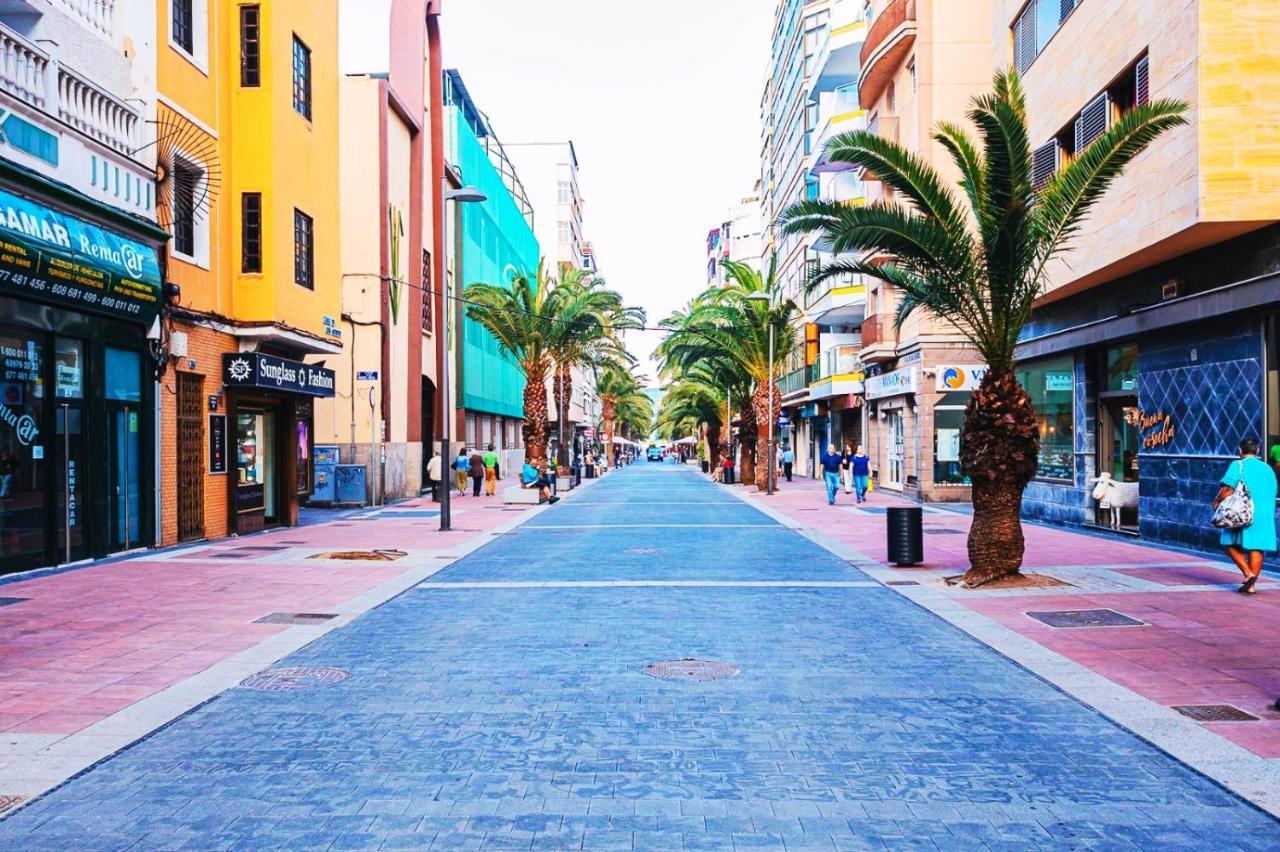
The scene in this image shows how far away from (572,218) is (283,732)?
9484cm

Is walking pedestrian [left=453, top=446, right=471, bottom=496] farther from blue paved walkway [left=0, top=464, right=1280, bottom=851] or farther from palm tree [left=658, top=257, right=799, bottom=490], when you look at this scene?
blue paved walkway [left=0, top=464, right=1280, bottom=851]

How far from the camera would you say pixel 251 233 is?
1988 centimetres

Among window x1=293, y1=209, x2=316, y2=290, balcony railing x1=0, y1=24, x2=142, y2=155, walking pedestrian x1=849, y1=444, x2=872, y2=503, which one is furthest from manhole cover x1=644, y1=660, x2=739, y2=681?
walking pedestrian x1=849, y1=444, x2=872, y2=503

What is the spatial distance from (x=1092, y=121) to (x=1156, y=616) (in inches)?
444

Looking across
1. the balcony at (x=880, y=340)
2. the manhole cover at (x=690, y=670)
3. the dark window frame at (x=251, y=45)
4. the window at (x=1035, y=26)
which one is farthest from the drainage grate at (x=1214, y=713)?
the balcony at (x=880, y=340)

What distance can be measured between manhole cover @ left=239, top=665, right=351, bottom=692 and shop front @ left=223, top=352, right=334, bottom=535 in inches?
472

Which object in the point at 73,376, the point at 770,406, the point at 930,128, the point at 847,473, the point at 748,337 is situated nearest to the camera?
the point at 73,376

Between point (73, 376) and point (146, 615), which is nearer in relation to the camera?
point (146, 615)

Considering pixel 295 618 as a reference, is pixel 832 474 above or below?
above

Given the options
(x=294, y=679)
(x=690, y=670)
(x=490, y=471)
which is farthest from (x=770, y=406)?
(x=294, y=679)

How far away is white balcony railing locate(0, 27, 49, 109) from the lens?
12844 millimetres

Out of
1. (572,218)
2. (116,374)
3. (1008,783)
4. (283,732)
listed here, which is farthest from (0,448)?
(572,218)

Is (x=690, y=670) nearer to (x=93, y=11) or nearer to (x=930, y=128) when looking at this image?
(x=93, y=11)

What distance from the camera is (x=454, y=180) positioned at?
41719mm
